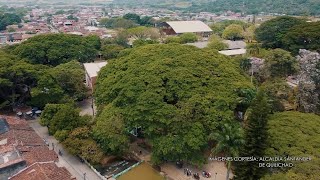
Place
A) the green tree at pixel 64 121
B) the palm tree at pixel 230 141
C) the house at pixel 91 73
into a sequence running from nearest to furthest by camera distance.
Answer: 1. the palm tree at pixel 230 141
2. the green tree at pixel 64 121
3. the house at pixel 91 73

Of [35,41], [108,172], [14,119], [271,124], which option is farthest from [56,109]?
[35,41]

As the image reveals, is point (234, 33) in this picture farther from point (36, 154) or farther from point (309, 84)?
point (36, 154)

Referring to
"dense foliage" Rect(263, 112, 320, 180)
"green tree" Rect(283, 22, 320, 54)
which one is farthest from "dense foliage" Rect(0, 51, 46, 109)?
"green tree" Rect(283, 22, 320, 54)

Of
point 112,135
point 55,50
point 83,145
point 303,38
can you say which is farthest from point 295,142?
point 55,50

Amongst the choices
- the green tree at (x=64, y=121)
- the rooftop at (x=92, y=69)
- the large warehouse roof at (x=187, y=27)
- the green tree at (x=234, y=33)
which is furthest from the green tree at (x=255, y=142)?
the large warehouse roof at (x=187, y=27)

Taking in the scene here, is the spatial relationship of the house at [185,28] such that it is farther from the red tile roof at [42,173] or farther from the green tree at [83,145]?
the red tile roof at [42,173]

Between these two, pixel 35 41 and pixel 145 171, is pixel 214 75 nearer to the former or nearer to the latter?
pixel 145 171
